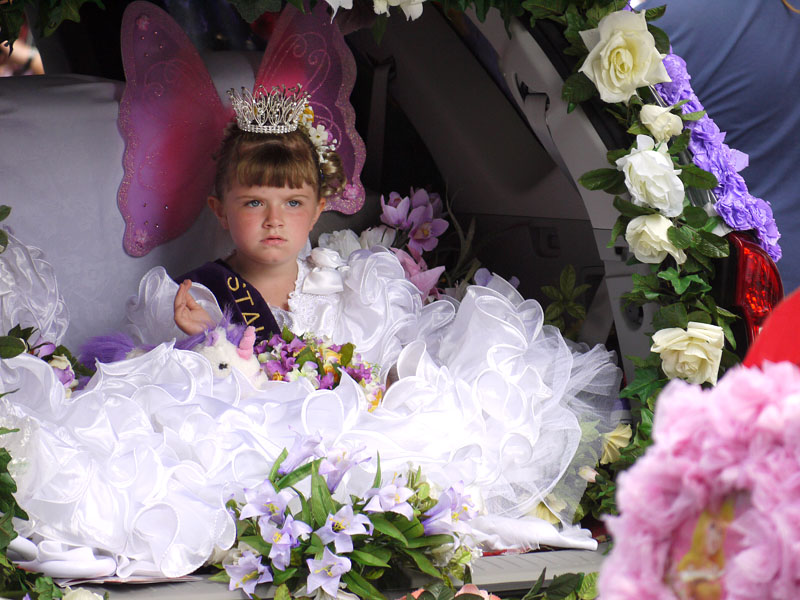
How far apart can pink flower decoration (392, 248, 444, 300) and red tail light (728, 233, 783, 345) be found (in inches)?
26.7

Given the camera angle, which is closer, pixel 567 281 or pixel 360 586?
pixel 360 586

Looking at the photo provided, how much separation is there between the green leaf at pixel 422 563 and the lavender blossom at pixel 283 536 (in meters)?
0.16

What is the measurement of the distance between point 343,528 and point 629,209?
0.76m

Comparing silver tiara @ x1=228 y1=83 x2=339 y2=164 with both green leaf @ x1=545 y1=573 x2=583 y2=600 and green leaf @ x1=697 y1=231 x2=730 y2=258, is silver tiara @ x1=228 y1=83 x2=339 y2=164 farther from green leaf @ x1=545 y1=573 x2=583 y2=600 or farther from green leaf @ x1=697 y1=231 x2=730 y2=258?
green leaf @ x1=545 y1=573 x2=583 y2=600

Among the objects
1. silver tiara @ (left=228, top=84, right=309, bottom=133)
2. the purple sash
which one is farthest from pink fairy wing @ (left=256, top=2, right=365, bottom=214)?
the purple sash

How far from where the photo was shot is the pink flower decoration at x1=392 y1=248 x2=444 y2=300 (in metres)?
2.05

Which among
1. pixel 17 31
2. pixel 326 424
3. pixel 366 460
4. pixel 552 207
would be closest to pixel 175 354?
pixel 326 424

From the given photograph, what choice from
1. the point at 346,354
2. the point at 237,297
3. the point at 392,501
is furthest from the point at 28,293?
the point at 392,501

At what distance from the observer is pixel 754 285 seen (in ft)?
5.15

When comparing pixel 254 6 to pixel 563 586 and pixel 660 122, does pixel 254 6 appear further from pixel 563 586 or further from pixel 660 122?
pixel 563 586

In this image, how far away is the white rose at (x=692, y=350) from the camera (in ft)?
5.05

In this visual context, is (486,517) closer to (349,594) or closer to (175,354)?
(349,594)

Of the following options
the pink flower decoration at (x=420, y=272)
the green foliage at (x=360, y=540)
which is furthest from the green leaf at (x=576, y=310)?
the green foliage at (x=360, y=540)

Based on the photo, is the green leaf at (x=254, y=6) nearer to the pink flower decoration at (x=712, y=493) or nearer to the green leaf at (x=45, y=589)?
the green leaf at (x=45, y=589)
